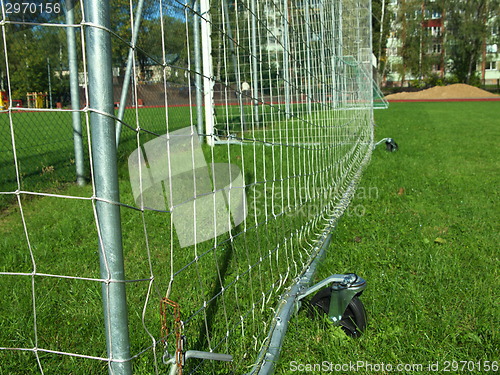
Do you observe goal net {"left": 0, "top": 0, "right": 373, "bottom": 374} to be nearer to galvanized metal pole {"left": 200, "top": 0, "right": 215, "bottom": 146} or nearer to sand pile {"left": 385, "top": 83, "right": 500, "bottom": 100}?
galvanized metal pole {"left": 200, "top": 0, "right": 215, "bottom": 146}

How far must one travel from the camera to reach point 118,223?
119 centimetres

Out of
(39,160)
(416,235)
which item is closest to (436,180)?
(416,235)

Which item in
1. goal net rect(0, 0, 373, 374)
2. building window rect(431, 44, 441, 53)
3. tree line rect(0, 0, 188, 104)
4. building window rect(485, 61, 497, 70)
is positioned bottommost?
goal net rect(0, 0, 373, 374)

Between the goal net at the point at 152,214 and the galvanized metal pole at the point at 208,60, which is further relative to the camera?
the galvanized metal pole at the point at 208,60

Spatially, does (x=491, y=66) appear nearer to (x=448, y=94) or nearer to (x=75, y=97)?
(x=448, y=94)

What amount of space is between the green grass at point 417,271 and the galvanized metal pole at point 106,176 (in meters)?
0.92

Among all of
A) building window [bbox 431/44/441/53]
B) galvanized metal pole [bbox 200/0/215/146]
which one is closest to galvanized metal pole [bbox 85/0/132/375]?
galvanized metal pole [bbox 200/0/215/146]

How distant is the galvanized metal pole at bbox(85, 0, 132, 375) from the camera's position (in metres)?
1.12

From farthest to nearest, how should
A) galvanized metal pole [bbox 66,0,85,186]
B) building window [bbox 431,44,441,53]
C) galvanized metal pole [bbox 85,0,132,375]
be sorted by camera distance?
building window [bbox 431,44,441,53]
galvanized metal pole [bbox 66,0,85,186]
galvanized metal pole [bbox 85,0,132,375]

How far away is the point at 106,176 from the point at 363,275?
1.96 meters

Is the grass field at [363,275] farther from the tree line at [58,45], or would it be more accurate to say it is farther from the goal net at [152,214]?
the tree line at [58,45]

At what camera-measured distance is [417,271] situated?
2.82 m

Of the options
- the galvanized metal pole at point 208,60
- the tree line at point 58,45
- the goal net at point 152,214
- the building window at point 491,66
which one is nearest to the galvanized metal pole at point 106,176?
the goal net at point 152,214

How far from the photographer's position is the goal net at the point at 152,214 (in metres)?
1.22
